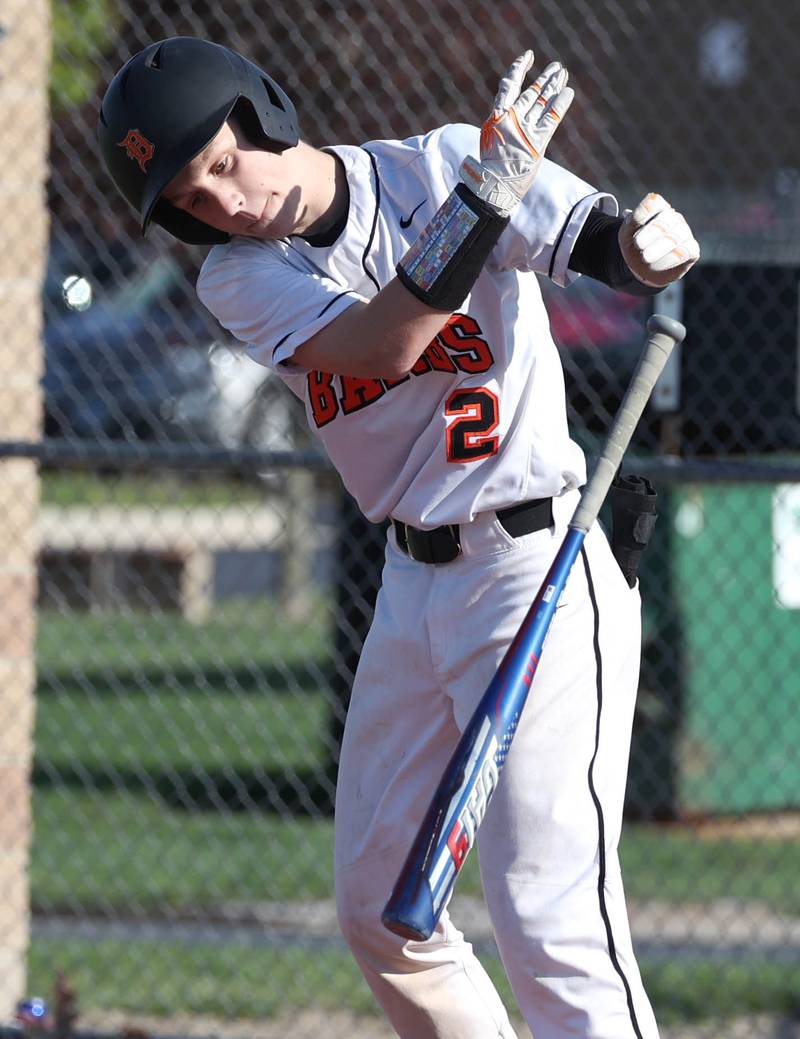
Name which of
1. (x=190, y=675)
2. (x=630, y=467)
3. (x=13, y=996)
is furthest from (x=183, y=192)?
(x=190, y=675)

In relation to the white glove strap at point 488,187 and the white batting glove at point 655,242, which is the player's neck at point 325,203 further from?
the white batting glove at point 655,242

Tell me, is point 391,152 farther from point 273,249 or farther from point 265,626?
point 265,626

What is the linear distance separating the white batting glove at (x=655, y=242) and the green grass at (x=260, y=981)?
253 centimetres

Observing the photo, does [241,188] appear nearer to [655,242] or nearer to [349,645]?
[655,242]

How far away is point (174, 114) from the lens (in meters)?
2.35

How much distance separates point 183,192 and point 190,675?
742 centimetres

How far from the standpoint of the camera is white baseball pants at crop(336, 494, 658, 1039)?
2.33 meters

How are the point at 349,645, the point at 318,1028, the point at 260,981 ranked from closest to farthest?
the point at 318,1028
the point at 260,981
the point at 349,645

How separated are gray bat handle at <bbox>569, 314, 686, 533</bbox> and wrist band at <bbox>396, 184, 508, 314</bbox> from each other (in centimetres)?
40

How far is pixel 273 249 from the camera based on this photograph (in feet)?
8.22

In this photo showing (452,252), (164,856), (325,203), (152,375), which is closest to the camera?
(452,252)

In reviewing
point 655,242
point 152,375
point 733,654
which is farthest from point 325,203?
point 152,375

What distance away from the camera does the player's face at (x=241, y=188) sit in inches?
93.9

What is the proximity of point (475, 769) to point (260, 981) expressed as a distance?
2486mm
